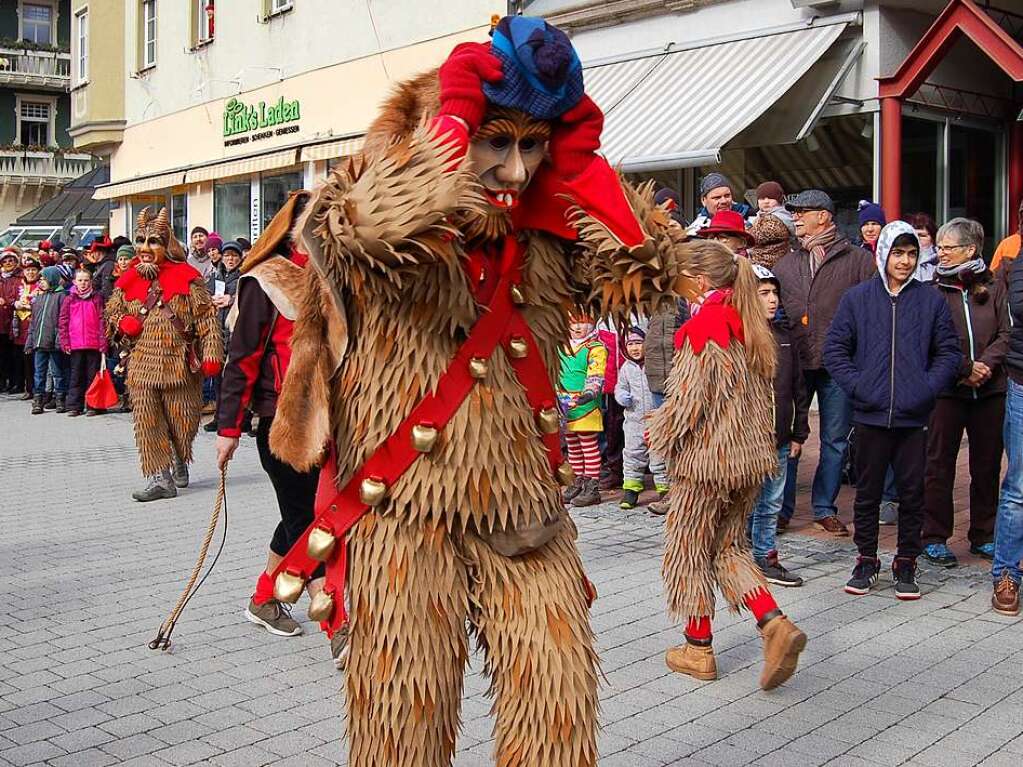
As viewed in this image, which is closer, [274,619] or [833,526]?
[274,619]

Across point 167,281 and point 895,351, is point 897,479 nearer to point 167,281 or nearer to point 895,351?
point 895,351

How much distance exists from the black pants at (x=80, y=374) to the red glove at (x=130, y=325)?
725cm

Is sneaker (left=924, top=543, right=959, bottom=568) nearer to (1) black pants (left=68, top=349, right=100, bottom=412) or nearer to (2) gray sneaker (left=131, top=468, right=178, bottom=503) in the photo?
(2) gray sneaker (left=131, top=468, right=178, bottom=503)

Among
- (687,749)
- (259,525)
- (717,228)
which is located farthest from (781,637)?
(259,525)

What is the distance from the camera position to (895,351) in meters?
6.35

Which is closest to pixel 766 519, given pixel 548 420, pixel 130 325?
pixel 548 420

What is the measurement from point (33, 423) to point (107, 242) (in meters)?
2.97

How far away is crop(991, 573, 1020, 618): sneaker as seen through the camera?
596 cm

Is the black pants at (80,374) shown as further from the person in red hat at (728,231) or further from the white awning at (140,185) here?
the person in red hat at (728,231)

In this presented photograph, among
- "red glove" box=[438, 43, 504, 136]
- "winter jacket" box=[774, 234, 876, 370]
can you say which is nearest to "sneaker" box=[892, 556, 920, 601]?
"winter jacket" box=[774, 234, 876, 370]

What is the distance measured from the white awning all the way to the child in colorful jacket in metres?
17.2

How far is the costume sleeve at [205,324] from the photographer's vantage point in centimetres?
898

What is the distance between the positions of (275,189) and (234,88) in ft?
8.01

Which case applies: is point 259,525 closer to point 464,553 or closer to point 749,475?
point 749,475
